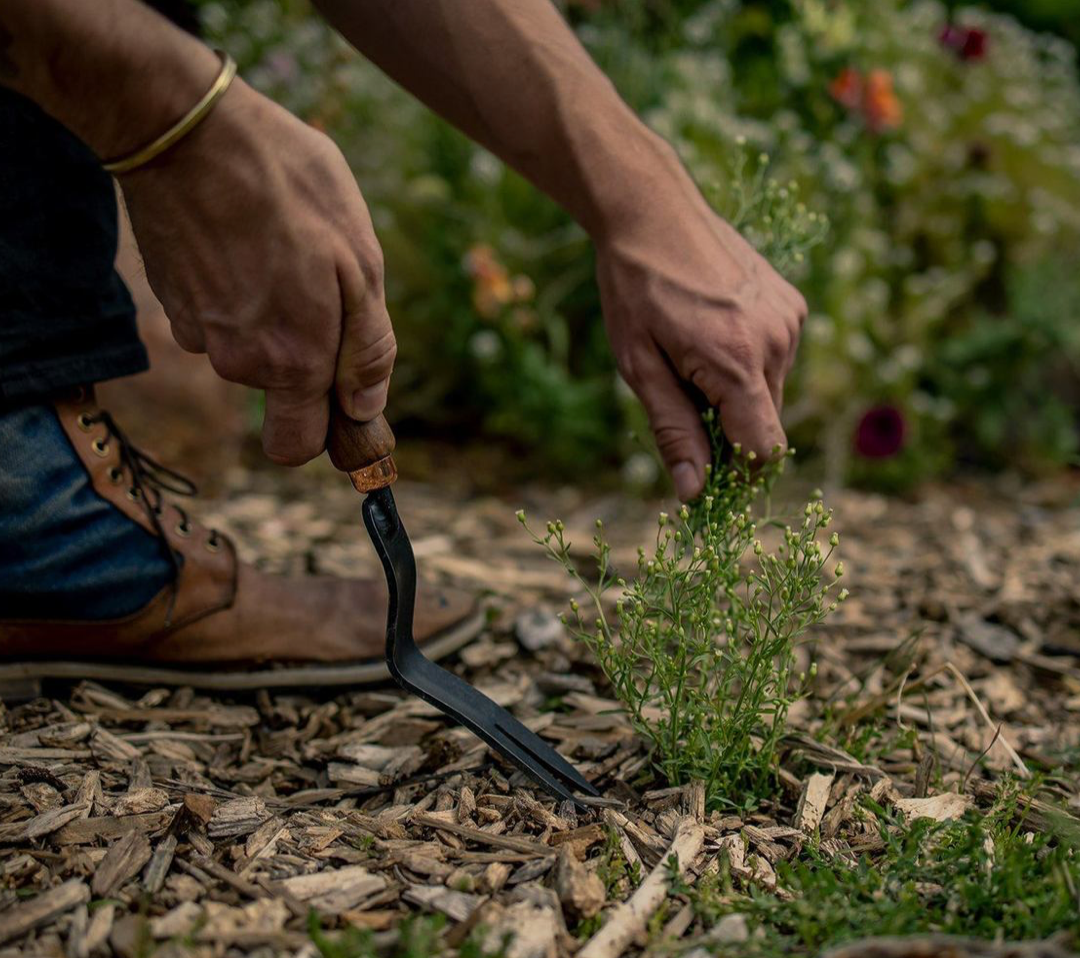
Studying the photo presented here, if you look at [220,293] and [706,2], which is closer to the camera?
[220,293]

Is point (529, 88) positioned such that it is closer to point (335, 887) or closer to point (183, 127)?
point (183, 127)

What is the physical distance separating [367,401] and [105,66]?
0.48m

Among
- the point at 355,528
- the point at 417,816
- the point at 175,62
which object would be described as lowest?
the point at 355,528

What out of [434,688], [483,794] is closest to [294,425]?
[434,688]

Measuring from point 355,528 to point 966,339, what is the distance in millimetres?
2214

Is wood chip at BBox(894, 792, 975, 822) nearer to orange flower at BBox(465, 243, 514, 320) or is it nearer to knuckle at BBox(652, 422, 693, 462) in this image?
knuckle at BBox(652, 422, 693, 462)

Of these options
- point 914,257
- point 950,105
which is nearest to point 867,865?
point 914,257

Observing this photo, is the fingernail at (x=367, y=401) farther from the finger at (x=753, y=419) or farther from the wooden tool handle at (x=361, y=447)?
Answer: the finger at (x=753, y=419)

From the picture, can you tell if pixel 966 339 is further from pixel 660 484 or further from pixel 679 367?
pixel 679 367

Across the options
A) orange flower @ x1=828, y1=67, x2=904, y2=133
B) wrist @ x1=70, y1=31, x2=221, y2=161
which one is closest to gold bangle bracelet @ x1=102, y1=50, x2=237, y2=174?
wrist @ x1=70, y1=31, x2=221, y2=161

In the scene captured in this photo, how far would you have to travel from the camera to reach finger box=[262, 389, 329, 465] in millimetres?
1294

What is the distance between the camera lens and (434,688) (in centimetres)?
158

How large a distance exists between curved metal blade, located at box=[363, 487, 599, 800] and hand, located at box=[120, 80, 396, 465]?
0.29 meters

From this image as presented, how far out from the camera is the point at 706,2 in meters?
4.84
